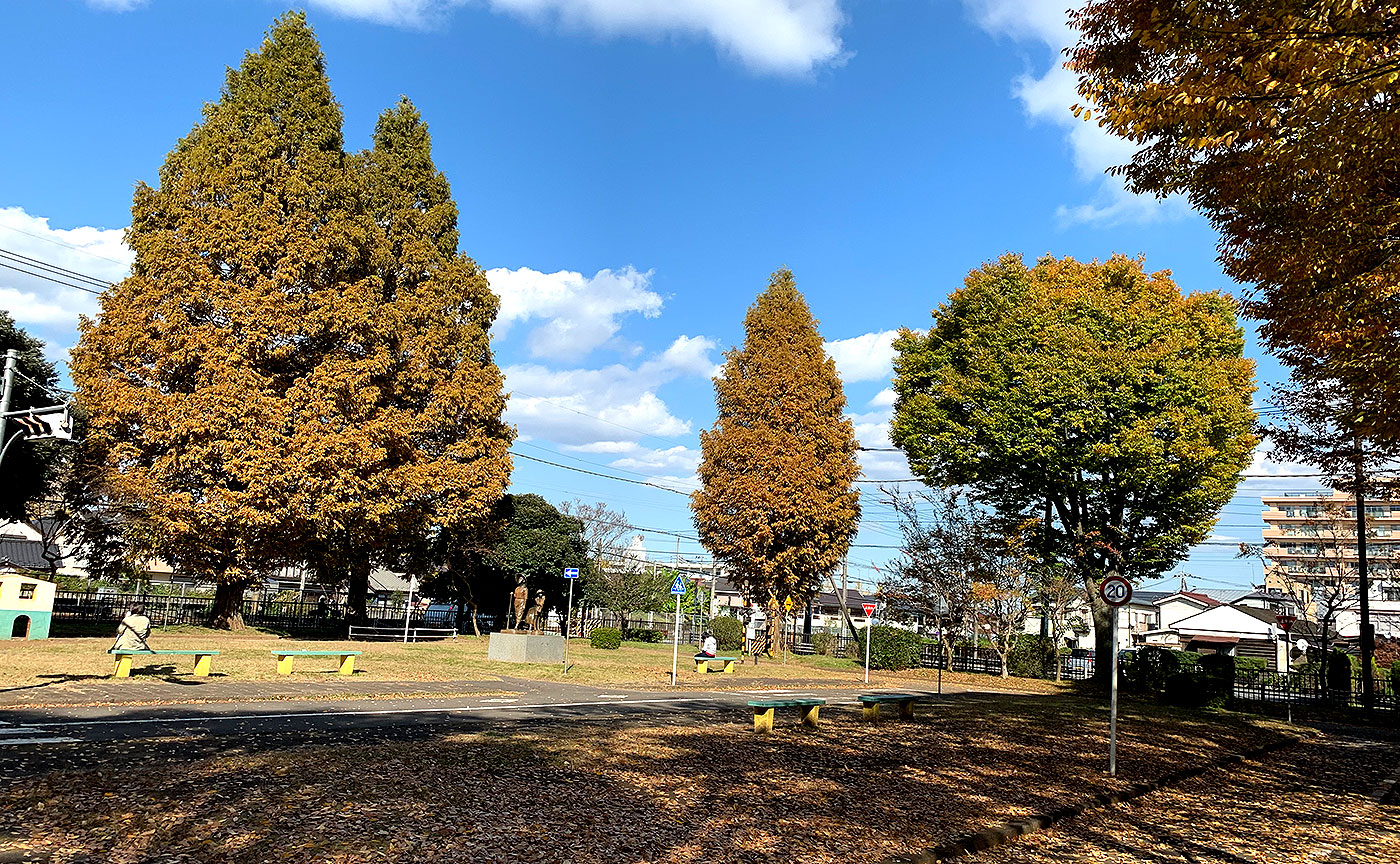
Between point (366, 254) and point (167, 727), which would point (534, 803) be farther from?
point (366, 254)

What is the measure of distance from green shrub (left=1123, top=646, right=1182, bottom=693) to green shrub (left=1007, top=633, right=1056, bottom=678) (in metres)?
2.95

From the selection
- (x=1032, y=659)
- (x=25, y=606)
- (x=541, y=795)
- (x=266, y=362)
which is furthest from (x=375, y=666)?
(x=1032, y=659)

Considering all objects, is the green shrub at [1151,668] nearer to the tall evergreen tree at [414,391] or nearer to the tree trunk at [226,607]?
the tall evergreen tree at [414,391]

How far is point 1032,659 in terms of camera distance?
31.9 meters

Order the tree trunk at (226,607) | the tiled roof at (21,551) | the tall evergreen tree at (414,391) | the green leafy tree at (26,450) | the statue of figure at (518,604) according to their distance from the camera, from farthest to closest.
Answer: the tiled roof at (21,551)
the statue of figure at (518,604)
the tree trunk at (226,607)
the tall evergreen tree at (414,391)
the green leafy tree at (26,450)

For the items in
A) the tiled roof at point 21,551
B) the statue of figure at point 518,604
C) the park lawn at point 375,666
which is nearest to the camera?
the park lawn at point 375,666

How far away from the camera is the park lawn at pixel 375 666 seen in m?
15.8

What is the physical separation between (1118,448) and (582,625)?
2812cm

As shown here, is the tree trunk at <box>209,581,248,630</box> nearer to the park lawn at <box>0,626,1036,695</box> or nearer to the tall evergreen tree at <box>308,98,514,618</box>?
the park lawn at <box>0,626,1036,695</box>

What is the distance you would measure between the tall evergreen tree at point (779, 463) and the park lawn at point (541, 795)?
2230 cm

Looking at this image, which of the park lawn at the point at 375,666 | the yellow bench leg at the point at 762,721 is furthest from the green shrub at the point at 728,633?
the yellow bench leg at the point at 762,721

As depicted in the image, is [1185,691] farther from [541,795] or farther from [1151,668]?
[541,795]

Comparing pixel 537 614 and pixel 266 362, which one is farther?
pixel 537 614

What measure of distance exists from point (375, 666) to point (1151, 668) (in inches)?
953
